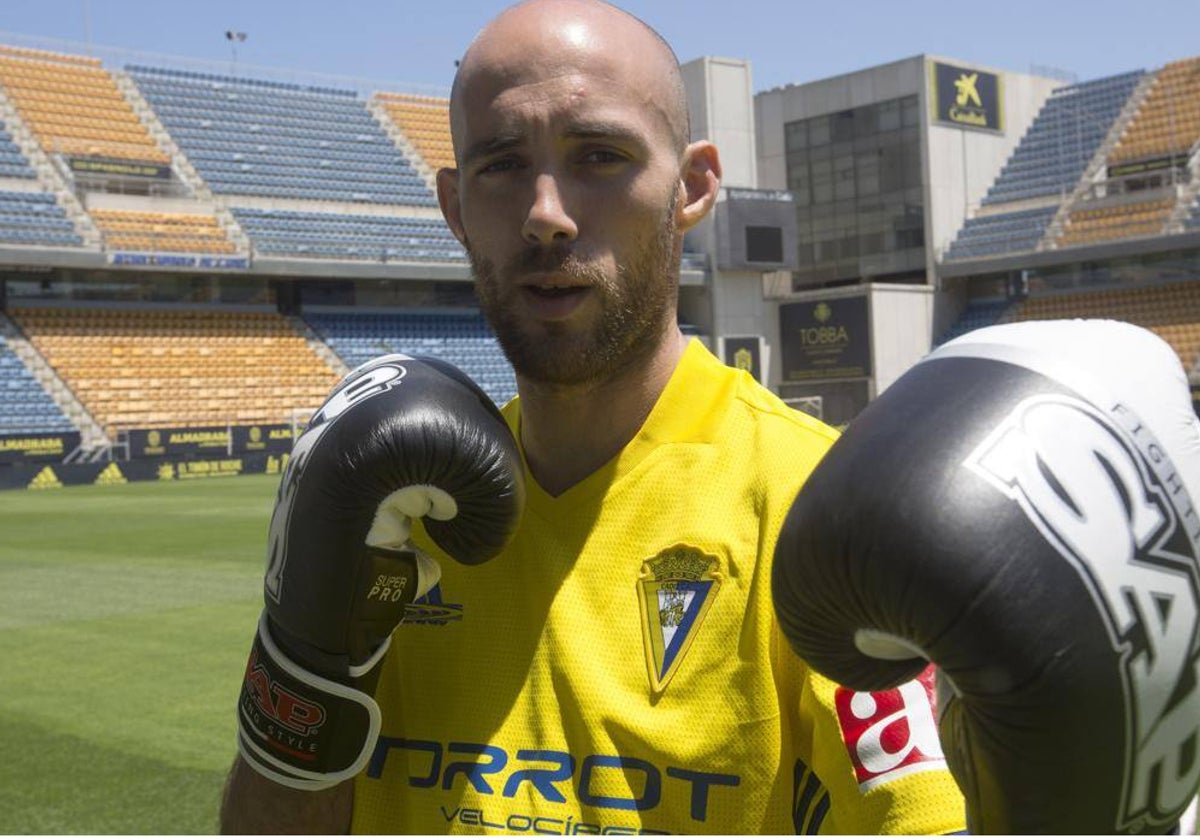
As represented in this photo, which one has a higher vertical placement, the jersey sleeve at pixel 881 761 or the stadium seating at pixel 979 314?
the jersey sleeve at pixel 881 761

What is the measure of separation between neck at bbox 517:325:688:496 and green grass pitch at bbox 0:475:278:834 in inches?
108

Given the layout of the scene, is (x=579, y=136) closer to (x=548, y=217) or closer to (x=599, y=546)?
(x=548, y=217)

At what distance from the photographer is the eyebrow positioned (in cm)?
163

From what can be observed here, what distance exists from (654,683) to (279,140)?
104ft

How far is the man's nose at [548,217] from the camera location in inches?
64.1

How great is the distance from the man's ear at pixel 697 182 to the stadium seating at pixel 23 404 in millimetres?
22505

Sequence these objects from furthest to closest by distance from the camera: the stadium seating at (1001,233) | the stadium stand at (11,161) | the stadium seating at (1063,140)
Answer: the stadium seating at (1063,140)
the stadium seating at (1001,233)
the stadium stand at (11,161)

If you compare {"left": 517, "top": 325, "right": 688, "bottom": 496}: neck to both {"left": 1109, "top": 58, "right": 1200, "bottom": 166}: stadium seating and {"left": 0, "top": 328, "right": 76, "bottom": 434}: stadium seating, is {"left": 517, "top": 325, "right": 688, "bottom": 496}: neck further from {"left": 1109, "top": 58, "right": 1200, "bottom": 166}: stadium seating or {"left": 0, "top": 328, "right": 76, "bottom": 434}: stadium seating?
{"left": 1109, "top": 58, "right": 1200, "bottom": 166}: stadium seating

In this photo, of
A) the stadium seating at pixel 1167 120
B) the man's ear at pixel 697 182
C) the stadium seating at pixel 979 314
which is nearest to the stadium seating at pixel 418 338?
the stadium seating at pixel 979 314

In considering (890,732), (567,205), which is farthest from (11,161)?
(890,732)

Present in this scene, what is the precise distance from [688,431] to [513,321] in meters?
0.27

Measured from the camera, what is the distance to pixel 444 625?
1758mm

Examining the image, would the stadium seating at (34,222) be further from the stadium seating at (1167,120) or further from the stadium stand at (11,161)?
the stadium seating at (1167,120)

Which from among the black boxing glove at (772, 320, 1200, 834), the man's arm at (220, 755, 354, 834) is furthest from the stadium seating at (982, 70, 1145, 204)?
the black boxing glove at (772, 320, 1200, 834)
